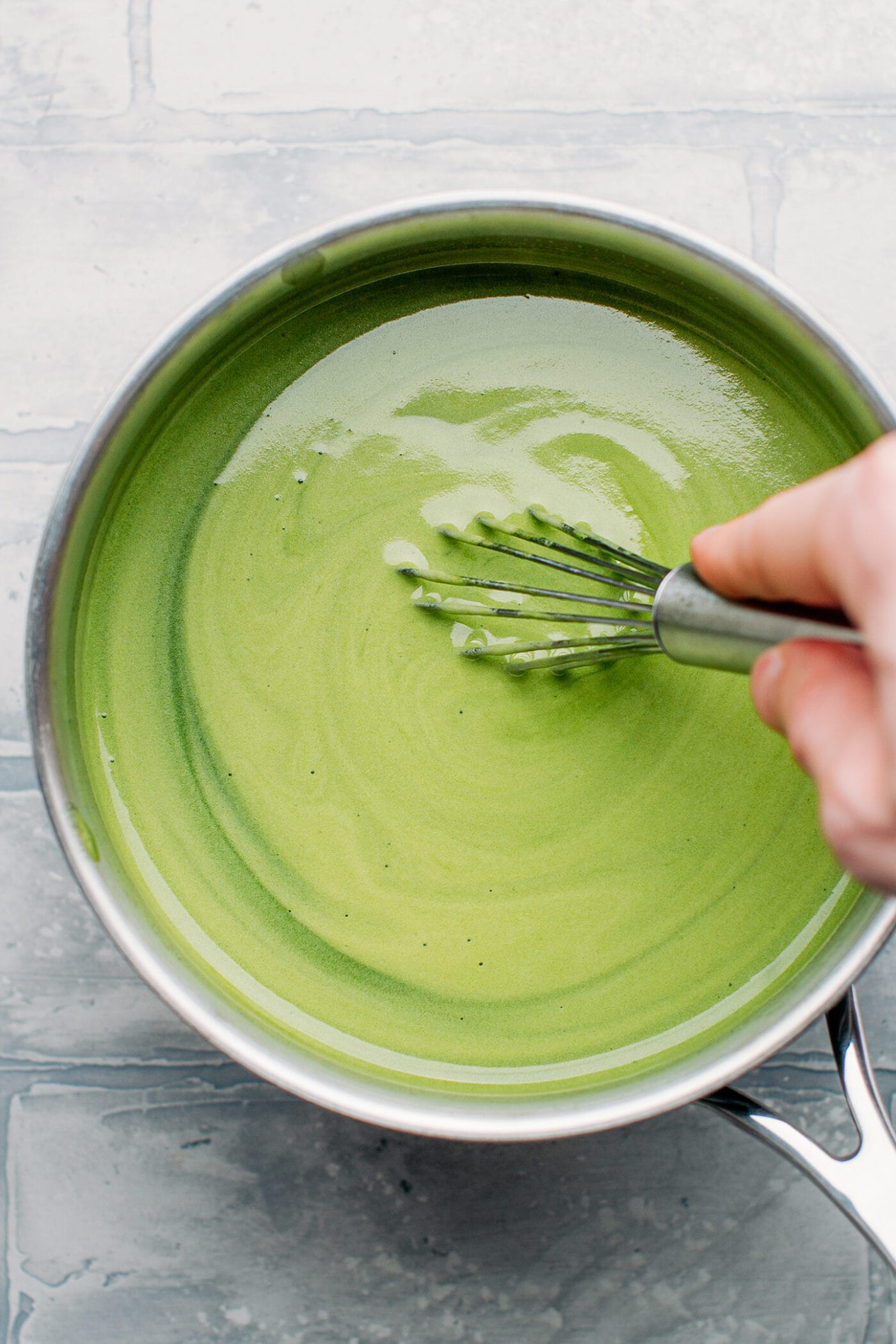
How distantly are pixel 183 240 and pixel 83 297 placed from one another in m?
0.08

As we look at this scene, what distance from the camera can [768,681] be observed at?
42cm

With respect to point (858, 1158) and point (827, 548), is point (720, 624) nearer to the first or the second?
point (827, 548)

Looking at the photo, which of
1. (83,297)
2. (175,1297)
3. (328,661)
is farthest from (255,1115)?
(83,297)

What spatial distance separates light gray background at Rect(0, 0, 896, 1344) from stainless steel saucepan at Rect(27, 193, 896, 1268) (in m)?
0.16

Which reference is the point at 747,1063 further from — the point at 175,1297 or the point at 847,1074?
the point at 175,1297

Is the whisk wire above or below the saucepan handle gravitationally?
above

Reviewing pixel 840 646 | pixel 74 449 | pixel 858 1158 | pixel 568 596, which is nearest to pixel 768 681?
pixel 840 646

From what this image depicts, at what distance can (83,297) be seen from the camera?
717 millimetres

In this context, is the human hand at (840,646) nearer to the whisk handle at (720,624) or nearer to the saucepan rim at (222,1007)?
the whisk handle at (720,624)

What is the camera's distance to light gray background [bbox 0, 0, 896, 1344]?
71 centimetres

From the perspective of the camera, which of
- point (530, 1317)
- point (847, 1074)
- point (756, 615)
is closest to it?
point (756, 615)

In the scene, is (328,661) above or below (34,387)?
below

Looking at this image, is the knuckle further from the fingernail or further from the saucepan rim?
the saucepan rim

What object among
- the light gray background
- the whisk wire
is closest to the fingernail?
the whisk wire
